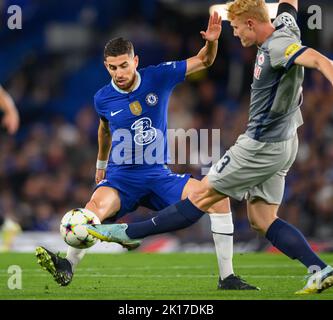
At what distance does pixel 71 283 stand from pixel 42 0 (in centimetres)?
1243

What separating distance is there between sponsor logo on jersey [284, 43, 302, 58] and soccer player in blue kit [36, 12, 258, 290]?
1369 millimetres

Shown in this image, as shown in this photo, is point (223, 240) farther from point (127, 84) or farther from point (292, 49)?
point (292, 49)

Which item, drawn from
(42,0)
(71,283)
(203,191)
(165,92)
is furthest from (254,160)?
(42,0)

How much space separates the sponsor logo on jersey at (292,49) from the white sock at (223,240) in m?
1.67

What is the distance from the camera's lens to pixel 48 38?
19328 millimetres

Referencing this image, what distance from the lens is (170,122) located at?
15.9 m

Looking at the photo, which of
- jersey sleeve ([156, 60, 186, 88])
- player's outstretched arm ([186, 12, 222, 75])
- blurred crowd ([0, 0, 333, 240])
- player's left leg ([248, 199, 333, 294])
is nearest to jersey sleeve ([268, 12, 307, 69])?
player's outstretched arm ([186, 12, 222, 75])

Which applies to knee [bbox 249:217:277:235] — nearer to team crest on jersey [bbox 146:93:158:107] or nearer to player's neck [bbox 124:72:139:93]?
team crest on jersey [bbox 146:93:158:107]

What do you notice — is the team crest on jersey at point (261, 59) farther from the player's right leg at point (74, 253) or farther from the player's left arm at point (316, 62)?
the player's right leg at point (74, 253)

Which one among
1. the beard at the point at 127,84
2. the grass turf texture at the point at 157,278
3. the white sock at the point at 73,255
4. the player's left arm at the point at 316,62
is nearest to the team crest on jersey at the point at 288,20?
the player's left arm at the point at 316,62

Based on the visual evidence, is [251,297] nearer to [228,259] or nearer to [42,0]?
[228,259]

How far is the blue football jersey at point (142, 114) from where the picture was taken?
7977 millimetres

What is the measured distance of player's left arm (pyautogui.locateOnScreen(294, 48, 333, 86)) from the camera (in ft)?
19.6
